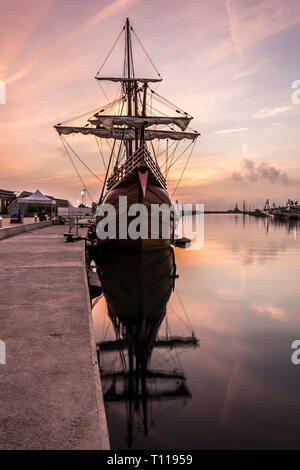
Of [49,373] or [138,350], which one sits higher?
[49,373]

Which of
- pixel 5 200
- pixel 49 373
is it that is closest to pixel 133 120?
pixel 49 373

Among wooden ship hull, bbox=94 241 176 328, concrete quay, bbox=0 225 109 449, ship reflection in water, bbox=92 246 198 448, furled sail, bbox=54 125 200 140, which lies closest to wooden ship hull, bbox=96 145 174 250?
wooden ship hull, bbox=94 241 176 328

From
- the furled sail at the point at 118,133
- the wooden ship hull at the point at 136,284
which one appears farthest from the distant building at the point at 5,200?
the wooden ship hull at the point at 136,284

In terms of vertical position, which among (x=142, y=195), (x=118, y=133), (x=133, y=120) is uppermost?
(x=118, y=133)

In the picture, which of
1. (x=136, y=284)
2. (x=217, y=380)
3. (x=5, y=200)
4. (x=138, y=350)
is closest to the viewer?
(x=217, y=380)

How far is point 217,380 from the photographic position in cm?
644

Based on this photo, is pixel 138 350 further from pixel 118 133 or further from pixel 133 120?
pixel 118 133

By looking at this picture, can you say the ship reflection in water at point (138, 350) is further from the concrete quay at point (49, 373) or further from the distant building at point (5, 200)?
the distant building at point (5, 200)

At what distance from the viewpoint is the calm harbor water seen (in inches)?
186

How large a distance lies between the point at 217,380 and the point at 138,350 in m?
2.32

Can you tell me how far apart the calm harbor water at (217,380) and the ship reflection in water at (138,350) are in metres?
0.03

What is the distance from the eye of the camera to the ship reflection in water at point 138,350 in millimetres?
5602

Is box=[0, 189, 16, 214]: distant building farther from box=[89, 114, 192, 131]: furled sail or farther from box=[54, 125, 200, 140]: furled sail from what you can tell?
box=[89, 114, 192, 131]: furled sail
